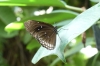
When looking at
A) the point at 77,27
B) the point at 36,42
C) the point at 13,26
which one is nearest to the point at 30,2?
the point at 13,26

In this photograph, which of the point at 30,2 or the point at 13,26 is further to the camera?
the point at 13,26

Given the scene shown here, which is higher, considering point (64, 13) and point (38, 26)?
point (38, 26)

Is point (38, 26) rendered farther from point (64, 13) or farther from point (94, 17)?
point (64, 13)

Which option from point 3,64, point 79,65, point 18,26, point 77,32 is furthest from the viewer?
point 3,64

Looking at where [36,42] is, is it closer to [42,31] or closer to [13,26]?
[13,26]

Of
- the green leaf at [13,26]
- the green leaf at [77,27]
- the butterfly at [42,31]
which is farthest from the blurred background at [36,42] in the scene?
the green leaf at [77,27]

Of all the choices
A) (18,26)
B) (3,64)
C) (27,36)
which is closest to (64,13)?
(18,26)

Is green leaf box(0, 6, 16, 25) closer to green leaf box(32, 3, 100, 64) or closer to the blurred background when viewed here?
the blurred background
